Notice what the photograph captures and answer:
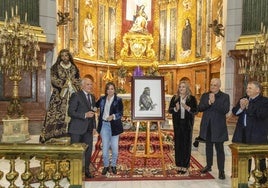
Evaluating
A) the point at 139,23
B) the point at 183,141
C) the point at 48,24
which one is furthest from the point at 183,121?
the point at 139,23

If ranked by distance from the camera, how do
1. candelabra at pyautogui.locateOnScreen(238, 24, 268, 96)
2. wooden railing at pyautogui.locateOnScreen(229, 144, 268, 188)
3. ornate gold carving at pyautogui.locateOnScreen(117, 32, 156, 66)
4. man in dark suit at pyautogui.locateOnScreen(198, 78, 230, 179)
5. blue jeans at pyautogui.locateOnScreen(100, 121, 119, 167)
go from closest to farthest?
wooden railing at pyautogui.locateOnScreen(229, 144, 268, 188)
man in dark suit at pyautogui.locateOnScreen(198, 78, 230, 179)
blue jeans at pyautogui.locateOnScreen(100, 121, 119, 167)
candelabra at pyautogui.locateOnScreen(238, 24, 268, 96)
ornate gold carving at pyautogui.locateOnScreen(117, 32, 156, 66)

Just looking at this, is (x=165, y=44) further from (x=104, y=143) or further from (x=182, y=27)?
(x=104, y=143)

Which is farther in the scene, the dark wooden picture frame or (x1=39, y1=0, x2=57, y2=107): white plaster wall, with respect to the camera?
(x1=39, y1=0, x2=57, y2=107): white plaster wall

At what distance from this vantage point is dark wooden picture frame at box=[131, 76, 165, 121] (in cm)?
570

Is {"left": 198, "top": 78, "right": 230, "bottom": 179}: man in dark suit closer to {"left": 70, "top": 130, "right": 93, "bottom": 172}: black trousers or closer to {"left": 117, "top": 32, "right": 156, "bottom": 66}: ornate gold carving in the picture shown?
{"left": 70, "top": 130, "right": 93, "bottom": 172}: black trousers

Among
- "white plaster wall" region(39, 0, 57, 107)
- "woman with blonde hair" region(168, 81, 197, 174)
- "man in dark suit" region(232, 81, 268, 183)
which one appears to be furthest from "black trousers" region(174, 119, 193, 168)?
"white plaster wall" region(39, 0, 57, 107)

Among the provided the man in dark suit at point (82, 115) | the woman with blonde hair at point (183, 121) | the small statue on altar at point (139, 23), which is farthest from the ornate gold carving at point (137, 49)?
the man in dark suit at point (82, 115)

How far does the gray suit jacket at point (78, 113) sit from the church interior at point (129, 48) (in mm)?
1006

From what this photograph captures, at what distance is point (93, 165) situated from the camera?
6.33 metres

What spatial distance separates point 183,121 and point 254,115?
1337 millimetres

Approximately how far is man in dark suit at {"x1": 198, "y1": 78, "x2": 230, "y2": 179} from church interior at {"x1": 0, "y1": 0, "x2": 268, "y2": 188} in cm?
40

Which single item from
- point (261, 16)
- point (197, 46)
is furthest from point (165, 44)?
point (261, 16)

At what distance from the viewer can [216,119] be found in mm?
5457

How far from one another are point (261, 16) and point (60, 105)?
6.97 metres
